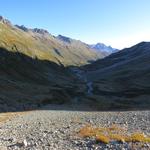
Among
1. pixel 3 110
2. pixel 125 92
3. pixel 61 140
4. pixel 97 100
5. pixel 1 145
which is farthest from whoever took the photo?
pixel 125 92

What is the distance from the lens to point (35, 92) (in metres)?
167

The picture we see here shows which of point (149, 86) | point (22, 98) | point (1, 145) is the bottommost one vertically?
point (1, 145)

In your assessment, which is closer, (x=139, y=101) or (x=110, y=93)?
(x=139, y=101)

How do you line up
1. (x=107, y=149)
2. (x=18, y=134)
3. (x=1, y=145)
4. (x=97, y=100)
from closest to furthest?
(x=107, y=149)
(x=1, y=145)
(x=18, y=134)
(x=97, y=100)

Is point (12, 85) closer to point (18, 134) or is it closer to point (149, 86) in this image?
point (149, 86)

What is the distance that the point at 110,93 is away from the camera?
187000mm

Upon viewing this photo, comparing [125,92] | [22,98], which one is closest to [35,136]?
[22,98]

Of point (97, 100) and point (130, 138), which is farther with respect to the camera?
point (97, 100)

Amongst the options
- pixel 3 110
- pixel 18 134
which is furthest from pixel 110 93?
pixel 18 134

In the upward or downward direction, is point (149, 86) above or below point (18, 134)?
above

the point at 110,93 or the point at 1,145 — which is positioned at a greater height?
the point at 110,93

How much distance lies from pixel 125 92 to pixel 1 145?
510 ft

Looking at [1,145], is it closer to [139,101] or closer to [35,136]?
[35,136]

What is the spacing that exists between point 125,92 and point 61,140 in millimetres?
152294
